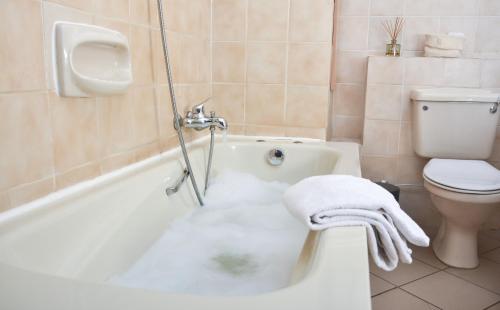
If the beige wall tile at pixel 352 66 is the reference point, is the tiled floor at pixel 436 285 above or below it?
below

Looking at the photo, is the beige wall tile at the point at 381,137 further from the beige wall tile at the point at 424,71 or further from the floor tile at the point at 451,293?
the floor tile at the point at 451,293

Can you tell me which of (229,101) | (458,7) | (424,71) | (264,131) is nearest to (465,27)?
(458,7)

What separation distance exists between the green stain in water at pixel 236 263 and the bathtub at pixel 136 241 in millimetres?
248

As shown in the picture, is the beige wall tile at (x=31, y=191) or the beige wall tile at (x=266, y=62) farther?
the beige wall tile at (x=266, y=62)

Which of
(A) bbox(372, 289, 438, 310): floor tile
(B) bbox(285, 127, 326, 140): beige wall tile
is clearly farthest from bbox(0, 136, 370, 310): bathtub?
(A) bbox(372, 289, 438, 310): floor tile

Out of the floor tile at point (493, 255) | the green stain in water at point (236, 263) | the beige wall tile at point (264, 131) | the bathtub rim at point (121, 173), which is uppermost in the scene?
the beige wall tile at point (264, 131)

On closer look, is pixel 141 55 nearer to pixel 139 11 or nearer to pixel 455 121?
pixel 139 11

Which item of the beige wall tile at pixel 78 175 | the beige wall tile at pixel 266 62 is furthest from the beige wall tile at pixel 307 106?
the beige wall tile at pixel 78 175

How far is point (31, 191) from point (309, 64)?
1473 millimetres

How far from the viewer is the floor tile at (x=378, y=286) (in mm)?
1802

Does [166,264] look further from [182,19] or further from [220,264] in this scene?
[182,19]

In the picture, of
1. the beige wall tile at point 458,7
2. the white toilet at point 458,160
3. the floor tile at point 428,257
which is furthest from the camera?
the beige wall tile at point 458,7

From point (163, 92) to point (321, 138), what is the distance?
875mm

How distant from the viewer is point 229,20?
218 centimetres
